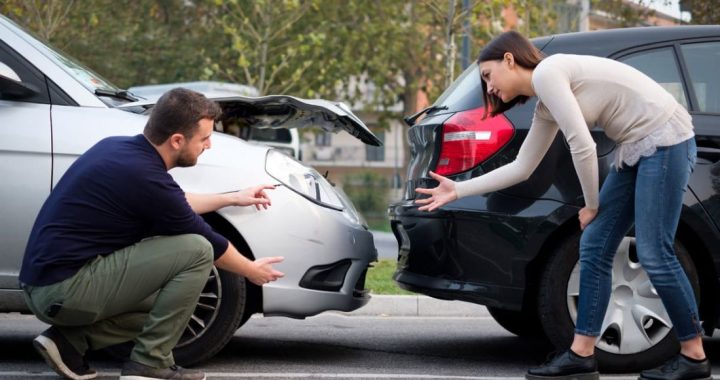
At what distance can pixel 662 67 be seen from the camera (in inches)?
218

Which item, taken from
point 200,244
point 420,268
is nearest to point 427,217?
point 420,268

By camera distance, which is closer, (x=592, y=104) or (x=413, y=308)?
(x=592, y=104)

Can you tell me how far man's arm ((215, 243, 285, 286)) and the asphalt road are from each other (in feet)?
2.08

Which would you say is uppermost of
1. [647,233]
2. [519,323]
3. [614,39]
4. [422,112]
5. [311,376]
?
[614,39]

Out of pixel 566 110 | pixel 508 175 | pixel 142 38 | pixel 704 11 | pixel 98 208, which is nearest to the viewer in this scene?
pixel 566 110

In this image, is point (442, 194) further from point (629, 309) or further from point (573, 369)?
point (629, 309)

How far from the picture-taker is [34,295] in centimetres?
476

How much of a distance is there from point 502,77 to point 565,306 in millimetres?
1178

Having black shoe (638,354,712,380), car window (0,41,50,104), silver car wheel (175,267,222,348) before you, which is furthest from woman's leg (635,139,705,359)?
car window (0,41,50,104)

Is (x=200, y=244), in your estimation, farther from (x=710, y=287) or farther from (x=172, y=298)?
(x=710, y=287)

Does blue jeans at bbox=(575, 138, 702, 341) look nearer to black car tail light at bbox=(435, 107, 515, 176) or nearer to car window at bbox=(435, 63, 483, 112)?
black car tail light at bbox=(435, 107, 515, 176)

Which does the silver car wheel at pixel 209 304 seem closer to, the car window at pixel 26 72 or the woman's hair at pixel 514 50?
the car window at pixel 26 72

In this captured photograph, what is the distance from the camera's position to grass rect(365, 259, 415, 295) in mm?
8625

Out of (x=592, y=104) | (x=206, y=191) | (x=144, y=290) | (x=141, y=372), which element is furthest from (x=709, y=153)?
(x=141, y=372)
